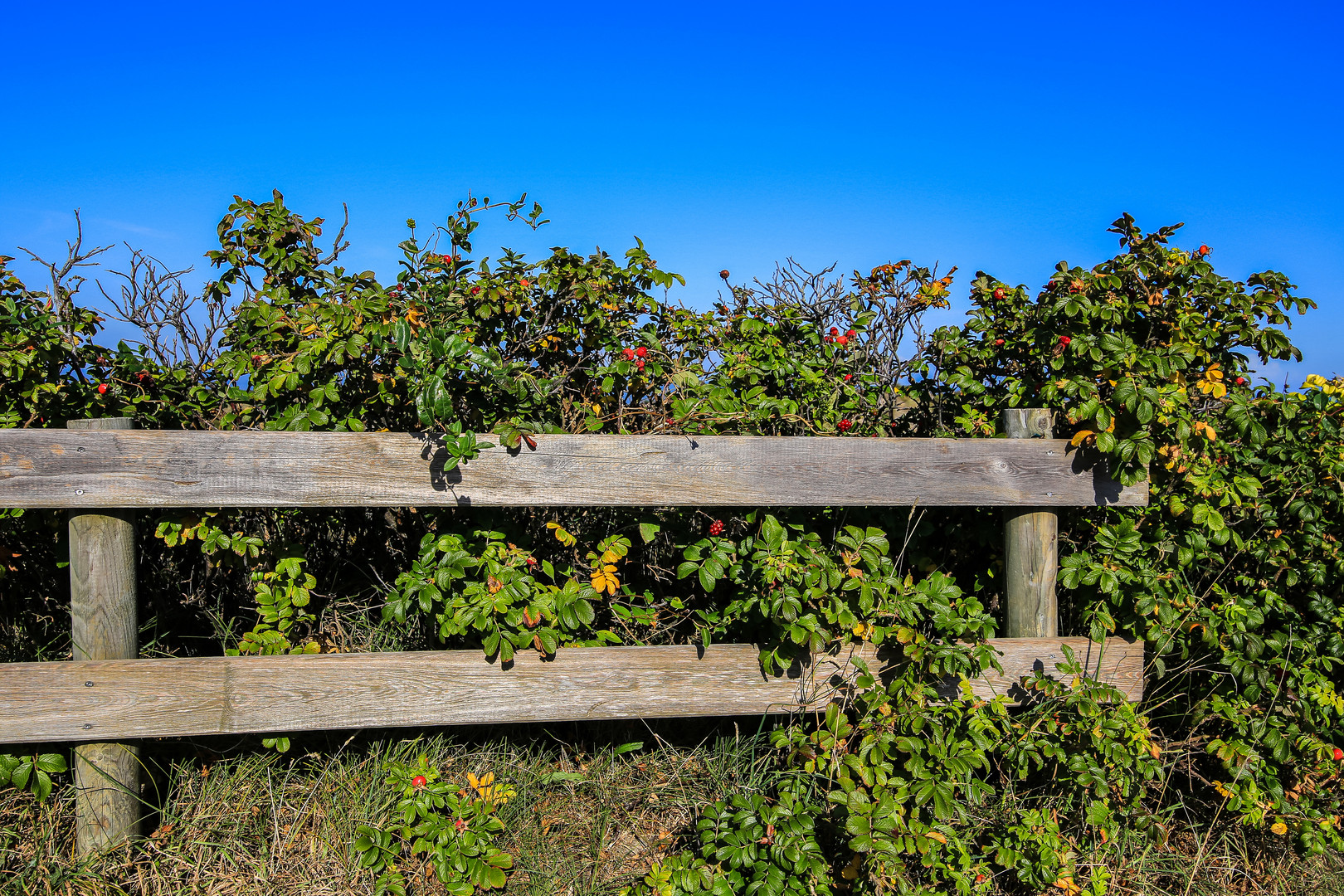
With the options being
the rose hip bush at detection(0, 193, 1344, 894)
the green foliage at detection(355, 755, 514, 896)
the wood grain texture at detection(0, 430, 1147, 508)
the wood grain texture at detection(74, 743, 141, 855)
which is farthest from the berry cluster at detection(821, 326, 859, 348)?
the wood grain texture at detection(74, 743, 141, 855)

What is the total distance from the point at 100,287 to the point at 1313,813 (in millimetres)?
4594

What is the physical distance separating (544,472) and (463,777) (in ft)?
3.68

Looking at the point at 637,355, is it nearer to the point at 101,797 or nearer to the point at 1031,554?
the point at 1031,554

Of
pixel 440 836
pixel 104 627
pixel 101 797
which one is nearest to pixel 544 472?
pixel 440 836

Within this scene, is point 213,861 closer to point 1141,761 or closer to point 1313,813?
point 1141,761

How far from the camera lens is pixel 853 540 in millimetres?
2422

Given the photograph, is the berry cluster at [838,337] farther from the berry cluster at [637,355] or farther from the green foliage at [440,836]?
the green foliage at [440,836]

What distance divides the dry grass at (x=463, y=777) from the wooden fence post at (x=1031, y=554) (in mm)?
775

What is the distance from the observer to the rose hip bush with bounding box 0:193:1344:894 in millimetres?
2285

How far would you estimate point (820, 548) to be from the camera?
96.0 inches

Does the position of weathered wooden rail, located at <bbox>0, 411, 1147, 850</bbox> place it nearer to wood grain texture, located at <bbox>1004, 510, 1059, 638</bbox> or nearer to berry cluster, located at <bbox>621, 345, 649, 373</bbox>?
wood grain texture, located at <bbox>1004, 510, 1059, 638</bbox>

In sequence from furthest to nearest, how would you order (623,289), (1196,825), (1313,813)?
(623,289), (1196,825), (1313,813)

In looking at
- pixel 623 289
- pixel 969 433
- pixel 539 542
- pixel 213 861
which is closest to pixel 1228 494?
pixel 969 433

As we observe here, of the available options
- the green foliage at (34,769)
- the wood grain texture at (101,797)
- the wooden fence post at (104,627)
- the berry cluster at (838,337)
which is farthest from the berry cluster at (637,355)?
the green foliage at (34,769)
